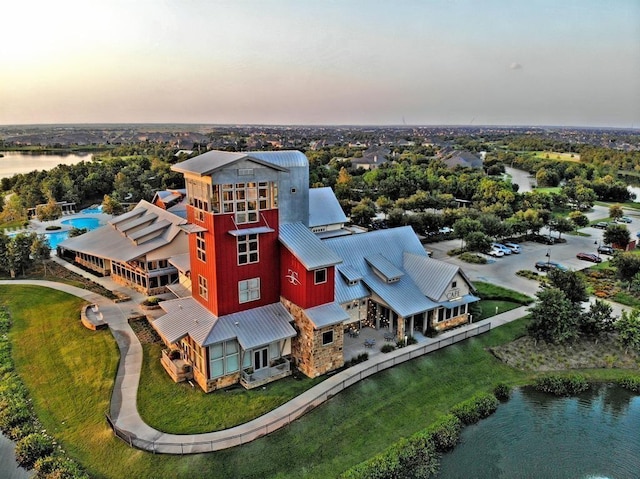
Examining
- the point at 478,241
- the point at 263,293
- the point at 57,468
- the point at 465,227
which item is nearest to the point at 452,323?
the point at 263,293

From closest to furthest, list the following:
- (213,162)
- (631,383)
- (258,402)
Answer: (258,402), (213,162), (631,383)

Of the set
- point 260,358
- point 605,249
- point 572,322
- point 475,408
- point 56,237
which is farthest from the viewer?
point 56,237

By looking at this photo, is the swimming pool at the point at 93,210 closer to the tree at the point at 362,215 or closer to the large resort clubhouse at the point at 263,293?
the tree at the point at 362,215

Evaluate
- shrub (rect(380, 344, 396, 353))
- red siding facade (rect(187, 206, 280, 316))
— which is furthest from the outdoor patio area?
red siding facade (rect(187, 206, 280, 316))

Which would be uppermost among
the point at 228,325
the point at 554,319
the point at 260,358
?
the point at 228,325

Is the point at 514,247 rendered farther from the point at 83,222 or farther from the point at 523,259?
the point at 83,222

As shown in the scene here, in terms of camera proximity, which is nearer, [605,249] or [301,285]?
[301,285]

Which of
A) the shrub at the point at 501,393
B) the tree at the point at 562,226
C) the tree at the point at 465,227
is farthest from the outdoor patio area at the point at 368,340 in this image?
the tree at the point at 562,226
